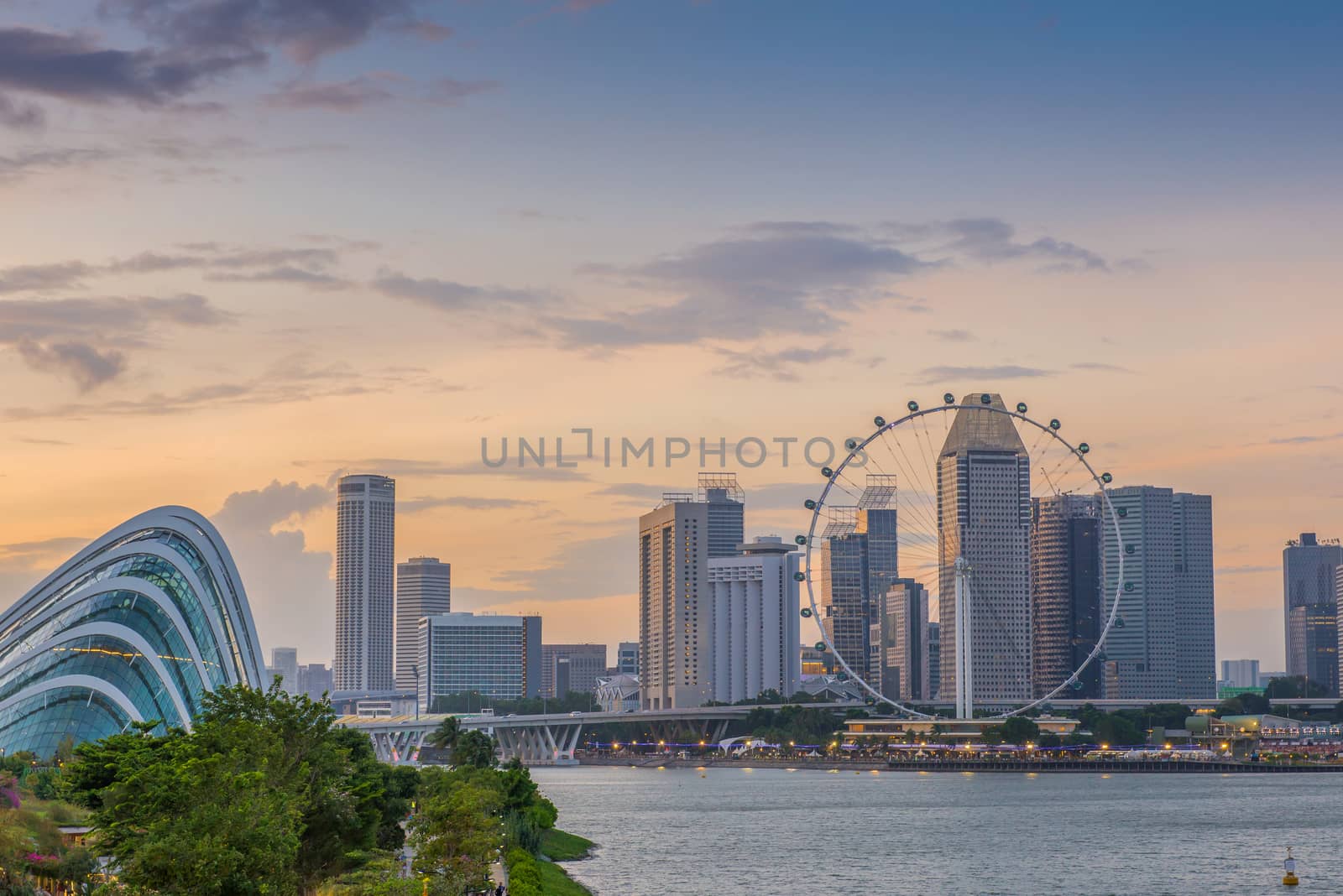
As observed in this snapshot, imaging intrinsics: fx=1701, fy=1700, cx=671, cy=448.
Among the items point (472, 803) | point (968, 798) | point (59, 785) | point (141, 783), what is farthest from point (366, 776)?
point (968, 798)

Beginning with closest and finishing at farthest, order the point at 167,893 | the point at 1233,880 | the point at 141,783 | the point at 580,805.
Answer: the point at 167,893 → the point at 141,783 → the point at 1233,880 → the point at 580,805

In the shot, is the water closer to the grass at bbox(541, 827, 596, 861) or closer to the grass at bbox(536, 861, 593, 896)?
the grass at bbox(541, 827, 596, 861)

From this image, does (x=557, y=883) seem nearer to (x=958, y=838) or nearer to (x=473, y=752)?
(x=473, y=752)

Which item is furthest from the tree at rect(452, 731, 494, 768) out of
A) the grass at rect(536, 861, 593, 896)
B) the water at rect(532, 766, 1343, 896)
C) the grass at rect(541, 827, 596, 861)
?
the grass at rect(536, 861, 593, 896)

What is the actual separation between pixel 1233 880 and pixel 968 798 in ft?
220

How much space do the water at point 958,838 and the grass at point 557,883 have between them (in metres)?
1.62

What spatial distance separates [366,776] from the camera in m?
53.7

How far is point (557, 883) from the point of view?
6594 centimetres

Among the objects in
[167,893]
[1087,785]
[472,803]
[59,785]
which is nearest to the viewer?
[167,893]

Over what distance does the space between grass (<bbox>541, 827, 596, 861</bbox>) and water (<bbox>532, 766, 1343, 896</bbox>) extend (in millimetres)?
1199

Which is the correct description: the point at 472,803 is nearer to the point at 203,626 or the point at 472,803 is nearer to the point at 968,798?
the point at 203,626

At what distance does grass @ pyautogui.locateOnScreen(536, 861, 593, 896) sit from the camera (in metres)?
60.9

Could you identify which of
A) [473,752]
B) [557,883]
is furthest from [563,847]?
[557,883]

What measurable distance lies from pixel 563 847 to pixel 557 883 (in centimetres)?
2036
